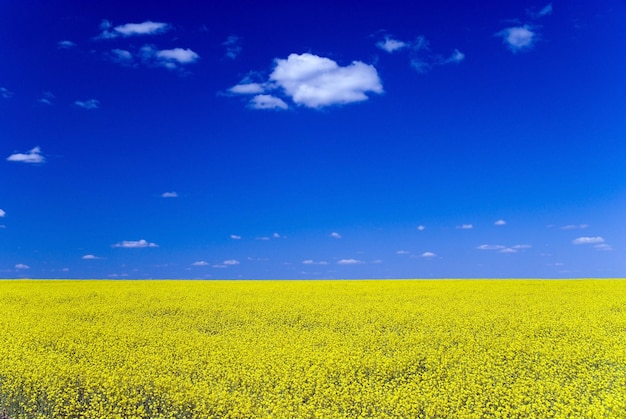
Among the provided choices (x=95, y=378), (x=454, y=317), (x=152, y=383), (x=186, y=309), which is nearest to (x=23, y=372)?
(x=95, y=378)

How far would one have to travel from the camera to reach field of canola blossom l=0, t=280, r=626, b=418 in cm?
834

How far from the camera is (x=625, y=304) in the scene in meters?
20.4

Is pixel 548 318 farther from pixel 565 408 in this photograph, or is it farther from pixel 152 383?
pixel 152 383

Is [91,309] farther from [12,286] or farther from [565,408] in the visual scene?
[565,408]

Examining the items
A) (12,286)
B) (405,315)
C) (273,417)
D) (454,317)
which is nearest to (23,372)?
(273,417)

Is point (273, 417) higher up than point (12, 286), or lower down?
lower down

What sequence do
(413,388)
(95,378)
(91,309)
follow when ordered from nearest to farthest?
(413,388)
(95,378)
(91,309)

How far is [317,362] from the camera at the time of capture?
33.9ft

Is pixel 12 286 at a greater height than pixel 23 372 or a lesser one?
greater

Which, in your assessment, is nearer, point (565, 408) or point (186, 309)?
point (565, 408)

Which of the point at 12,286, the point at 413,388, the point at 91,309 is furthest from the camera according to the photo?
the point at 12,286

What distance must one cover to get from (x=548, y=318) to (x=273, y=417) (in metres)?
11.8

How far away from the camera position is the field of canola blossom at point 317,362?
8344mm

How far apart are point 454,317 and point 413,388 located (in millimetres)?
7749
